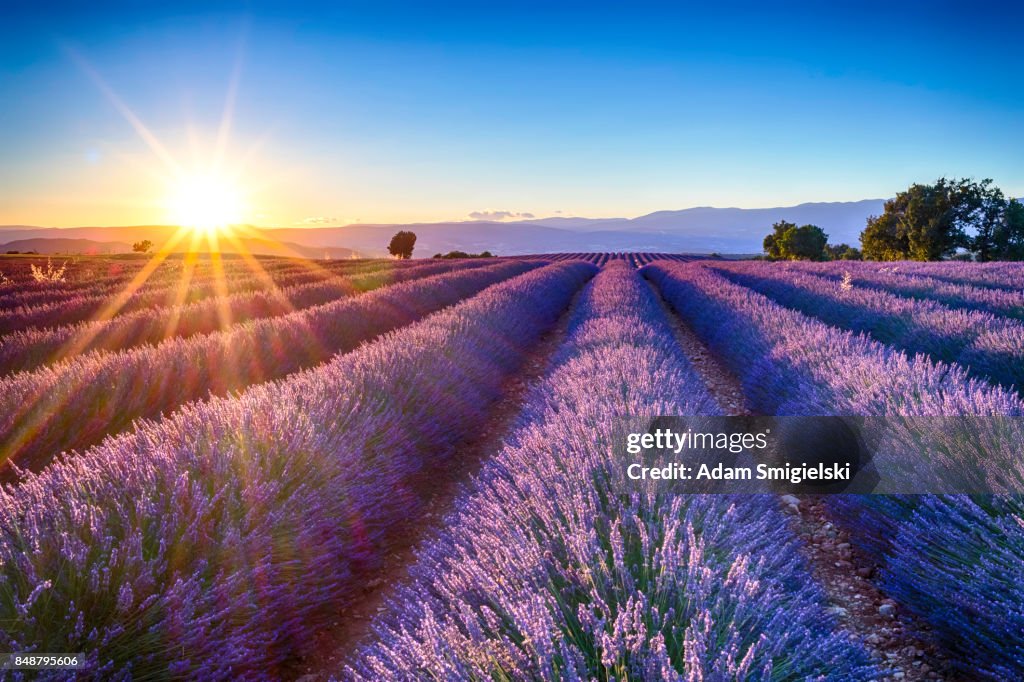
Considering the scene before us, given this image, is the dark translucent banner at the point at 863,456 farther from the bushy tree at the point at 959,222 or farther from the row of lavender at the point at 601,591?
the bushy tree at the point at 959,222

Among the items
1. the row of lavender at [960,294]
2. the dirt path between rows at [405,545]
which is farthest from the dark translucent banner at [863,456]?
the row of lavender at [960,294]

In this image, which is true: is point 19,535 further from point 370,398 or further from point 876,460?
point 876,460

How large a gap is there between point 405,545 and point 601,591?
1.85m

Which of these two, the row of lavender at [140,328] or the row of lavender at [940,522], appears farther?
the row of lavender at [140,328]

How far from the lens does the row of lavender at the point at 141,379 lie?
3164 millimetres

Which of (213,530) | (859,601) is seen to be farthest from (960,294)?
(213,530)

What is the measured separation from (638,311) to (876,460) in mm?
5056

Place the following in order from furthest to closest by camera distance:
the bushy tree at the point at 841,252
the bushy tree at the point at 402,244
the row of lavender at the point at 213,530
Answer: the bushy tree at the point at 402,244, the bushy tree at the point at 841,252, the row of lavender at the point at 213,530

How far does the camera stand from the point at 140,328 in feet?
19.4

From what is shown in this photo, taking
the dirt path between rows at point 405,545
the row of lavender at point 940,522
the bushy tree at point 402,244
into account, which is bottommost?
the dirt path between rows at point 405,545

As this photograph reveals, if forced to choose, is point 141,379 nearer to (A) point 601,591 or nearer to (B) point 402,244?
(A) point 601,591

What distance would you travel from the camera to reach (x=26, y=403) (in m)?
3.23

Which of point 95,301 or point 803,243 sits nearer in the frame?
point 95,301

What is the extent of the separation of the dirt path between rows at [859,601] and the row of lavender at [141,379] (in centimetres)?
372
